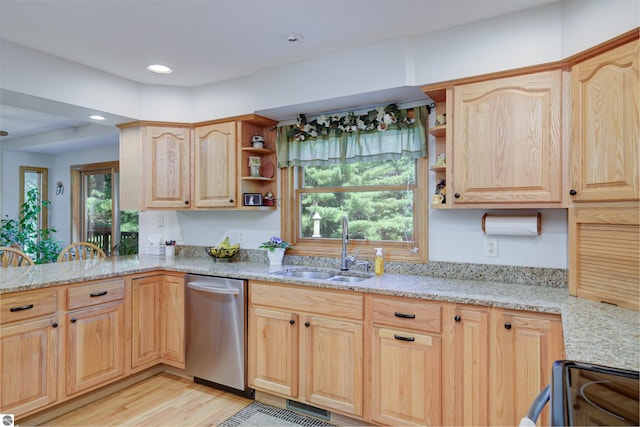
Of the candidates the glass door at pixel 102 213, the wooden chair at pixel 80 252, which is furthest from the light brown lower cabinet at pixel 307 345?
the glass door at pixel 102 213

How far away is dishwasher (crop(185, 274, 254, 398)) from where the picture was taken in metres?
2.64

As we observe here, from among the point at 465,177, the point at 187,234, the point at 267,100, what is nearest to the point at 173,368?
the point at 187,234

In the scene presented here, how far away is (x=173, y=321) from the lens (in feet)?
9.75

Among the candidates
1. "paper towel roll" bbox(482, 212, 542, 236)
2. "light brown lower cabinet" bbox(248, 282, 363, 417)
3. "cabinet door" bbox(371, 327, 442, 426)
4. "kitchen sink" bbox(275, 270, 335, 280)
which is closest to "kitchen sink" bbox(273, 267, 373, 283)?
"kitchen sink" bbox(275, 270, 335, 280)

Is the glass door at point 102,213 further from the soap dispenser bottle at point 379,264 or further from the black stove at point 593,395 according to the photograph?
the black stove at point 593,395

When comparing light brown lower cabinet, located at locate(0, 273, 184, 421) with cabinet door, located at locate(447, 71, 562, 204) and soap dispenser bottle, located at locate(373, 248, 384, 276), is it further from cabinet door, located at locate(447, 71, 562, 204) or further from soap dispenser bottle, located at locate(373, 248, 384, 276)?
cabinet door, located at locate(447, 71, 562, 204)

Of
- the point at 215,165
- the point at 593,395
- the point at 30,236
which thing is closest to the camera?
the point at 593,395

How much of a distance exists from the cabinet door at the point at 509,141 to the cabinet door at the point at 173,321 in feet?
7.13

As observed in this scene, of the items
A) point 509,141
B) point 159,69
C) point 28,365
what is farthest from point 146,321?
point 509,141

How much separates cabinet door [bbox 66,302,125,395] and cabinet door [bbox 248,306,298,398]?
38.8 inches

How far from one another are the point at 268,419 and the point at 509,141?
7.37 ft

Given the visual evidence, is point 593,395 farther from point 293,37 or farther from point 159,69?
point 159,69

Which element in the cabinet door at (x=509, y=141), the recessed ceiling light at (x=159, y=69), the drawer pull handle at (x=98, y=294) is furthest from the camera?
the recessed ceiling light at (x=159, y=69)

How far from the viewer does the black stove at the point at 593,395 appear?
81cm
